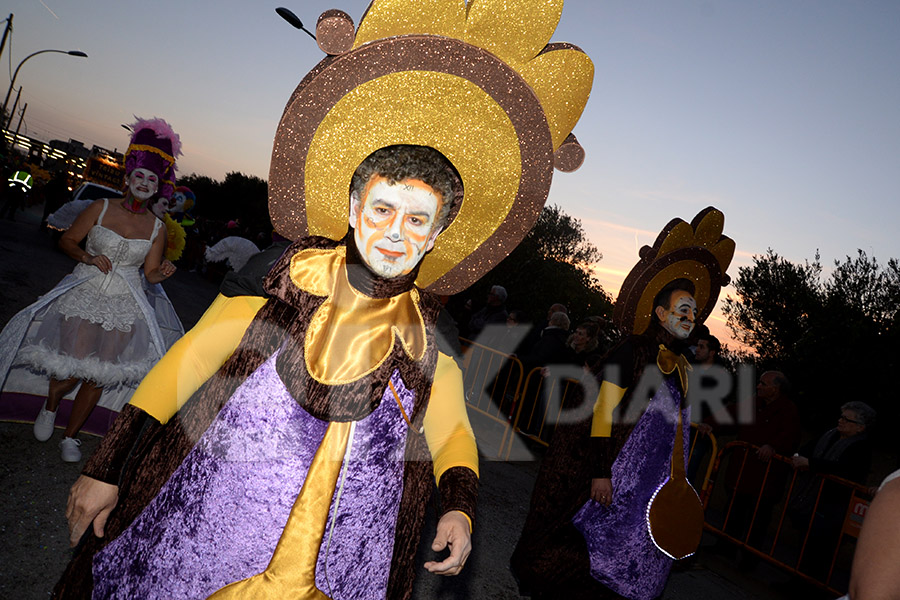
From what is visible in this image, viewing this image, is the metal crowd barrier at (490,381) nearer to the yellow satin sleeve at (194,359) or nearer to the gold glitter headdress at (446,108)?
the gold glitter headdress at (446,108)

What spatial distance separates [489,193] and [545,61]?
445mm

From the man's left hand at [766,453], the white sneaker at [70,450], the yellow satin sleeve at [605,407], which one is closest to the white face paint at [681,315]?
the yellow satin sleeve at [605,407]

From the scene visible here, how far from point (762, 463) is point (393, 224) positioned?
5528 millimetres

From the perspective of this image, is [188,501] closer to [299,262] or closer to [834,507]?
[299,262]

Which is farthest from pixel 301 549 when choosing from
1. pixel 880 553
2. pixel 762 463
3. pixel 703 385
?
pixel 703 385

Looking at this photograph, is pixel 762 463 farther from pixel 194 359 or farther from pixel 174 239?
pixel 174 239

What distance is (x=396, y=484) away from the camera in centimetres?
170

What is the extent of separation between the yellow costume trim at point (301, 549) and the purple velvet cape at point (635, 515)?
2191 millimetres

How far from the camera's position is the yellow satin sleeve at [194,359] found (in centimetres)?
158

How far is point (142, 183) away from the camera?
13.4ft

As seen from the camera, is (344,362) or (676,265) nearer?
(344,362)

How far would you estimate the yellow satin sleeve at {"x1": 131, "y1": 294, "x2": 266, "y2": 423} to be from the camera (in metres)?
1.58

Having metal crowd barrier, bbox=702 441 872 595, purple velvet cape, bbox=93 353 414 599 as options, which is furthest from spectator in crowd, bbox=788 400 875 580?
purple velvet cape, bbox=93 353 414 599

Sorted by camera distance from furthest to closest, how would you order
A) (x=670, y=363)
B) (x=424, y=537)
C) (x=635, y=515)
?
(x=424, y=537)
(x=670, y=363)
(x=635, y=515)
